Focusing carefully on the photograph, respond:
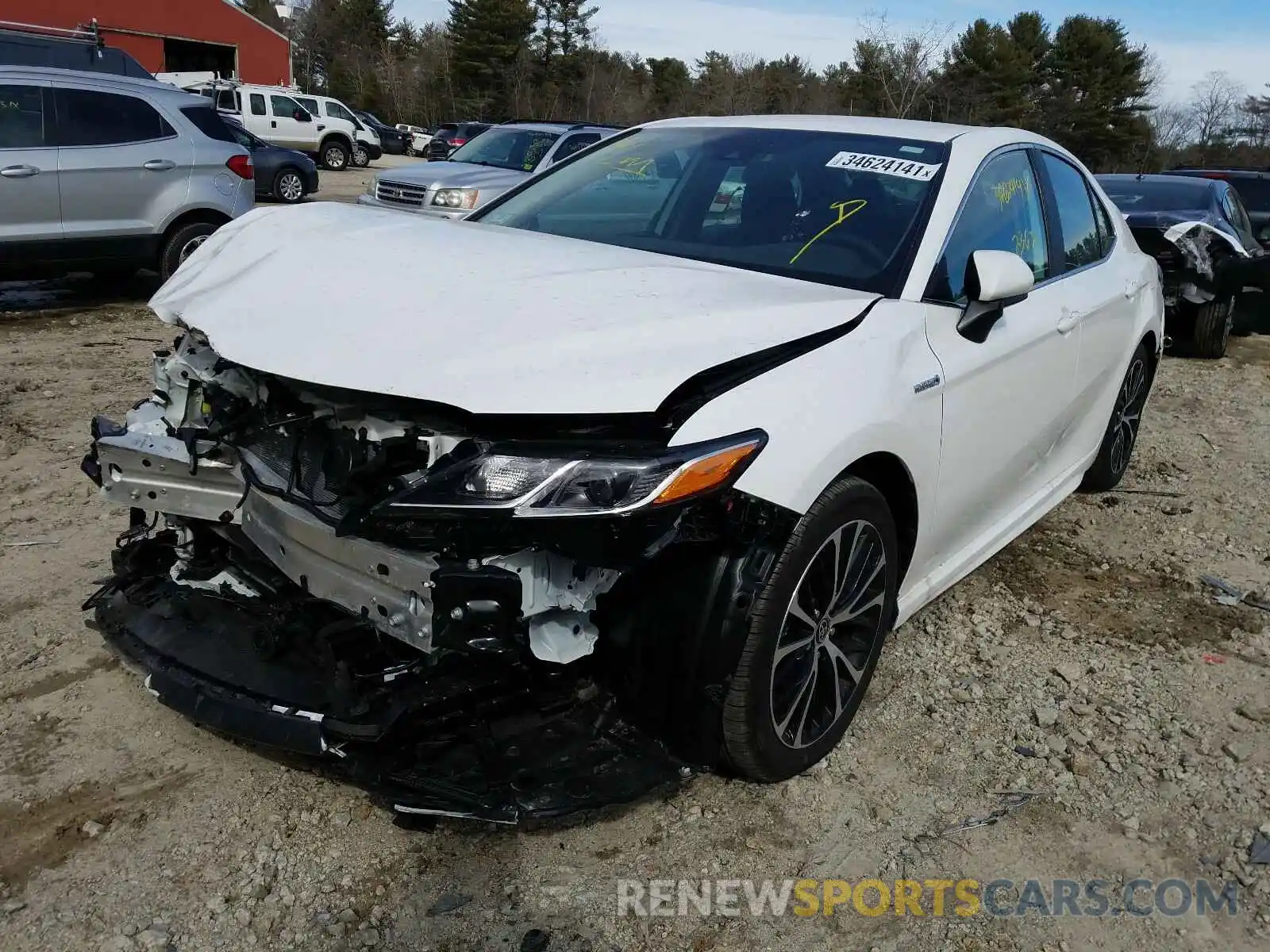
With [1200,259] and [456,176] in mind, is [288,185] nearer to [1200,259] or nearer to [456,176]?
[456,176]

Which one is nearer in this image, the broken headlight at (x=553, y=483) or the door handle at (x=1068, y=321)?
the broken headlight at (x=553, y=483)

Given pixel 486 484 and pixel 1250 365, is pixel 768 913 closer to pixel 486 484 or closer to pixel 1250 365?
pixel 486 484

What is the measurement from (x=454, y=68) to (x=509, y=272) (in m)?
58.0

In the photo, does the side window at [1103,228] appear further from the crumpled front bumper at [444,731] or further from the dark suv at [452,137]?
the dark suv at [452,137]

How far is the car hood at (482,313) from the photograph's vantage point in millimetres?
2152

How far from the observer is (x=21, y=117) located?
25.9ft

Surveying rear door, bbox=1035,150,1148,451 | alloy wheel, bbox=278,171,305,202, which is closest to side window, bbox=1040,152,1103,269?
rear door, bbox=1035,150,1148,451

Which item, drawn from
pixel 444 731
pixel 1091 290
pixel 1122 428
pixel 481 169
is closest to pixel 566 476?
pixel 444 731

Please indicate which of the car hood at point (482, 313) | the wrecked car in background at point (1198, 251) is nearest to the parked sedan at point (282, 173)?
the wrecked car in background at point (1198, 251)

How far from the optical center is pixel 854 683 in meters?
2.88

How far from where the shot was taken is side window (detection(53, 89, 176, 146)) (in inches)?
320

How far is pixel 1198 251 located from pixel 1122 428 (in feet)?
15.1

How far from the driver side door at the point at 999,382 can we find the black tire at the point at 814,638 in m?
0.39

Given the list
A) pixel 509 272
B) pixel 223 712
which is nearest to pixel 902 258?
pixel 509 272
